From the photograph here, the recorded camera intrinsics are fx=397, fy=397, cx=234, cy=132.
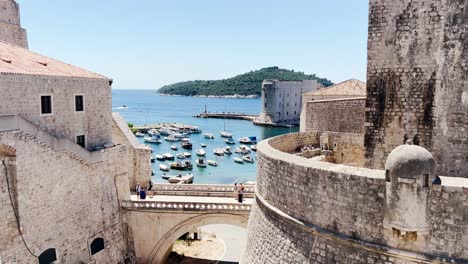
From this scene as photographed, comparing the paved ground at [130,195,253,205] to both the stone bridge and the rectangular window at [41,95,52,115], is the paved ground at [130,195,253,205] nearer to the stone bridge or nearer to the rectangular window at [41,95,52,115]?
the stone bridge

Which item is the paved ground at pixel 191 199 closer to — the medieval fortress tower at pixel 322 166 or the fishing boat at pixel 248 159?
the medieval fortress tower at pixel 322 166

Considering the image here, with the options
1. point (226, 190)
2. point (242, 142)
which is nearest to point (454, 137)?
point (226, 190)

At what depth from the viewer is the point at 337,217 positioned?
8.63 meters

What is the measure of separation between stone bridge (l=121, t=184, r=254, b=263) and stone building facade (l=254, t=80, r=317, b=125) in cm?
7117

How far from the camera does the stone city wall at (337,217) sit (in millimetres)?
7348

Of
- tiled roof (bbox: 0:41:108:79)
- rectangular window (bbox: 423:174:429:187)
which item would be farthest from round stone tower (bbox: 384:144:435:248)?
tiled roof (bbox: 0:41:108:79)

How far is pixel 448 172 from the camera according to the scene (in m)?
10.3

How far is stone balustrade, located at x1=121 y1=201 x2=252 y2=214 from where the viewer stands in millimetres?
18977

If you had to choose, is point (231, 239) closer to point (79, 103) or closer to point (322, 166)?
point (79, 103)

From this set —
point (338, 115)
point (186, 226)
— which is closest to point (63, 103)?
point (186, 226)

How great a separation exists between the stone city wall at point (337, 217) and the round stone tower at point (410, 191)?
0.19 meters

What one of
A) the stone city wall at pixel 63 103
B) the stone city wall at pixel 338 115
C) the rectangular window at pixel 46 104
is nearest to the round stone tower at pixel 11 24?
the stone city wall at pixel 63 103

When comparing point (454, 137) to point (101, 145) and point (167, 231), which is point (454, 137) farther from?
point (101, 145)

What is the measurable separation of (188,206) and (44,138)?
7251 mm
